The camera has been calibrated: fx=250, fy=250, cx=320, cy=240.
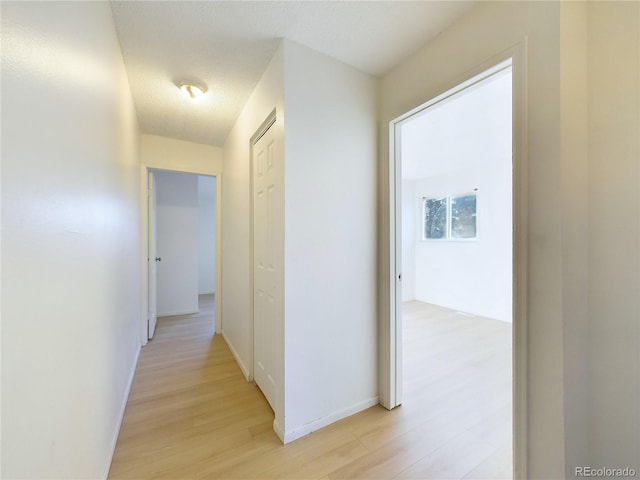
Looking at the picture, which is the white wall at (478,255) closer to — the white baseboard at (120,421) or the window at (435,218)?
the window at (435,218)

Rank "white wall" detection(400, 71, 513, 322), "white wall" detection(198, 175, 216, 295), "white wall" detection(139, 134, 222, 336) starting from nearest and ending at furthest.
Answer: "white wall" detection(400, 71, 513, 322) < "white wall" detection(139, 134, 222, 336) < "white wall" detection(198, 175, 216, 295)

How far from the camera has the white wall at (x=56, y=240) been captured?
56 centimetres

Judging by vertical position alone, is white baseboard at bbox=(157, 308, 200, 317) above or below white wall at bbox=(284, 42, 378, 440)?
below

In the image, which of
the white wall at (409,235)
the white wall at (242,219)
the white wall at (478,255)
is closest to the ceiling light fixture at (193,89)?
the white wall at (242,219)

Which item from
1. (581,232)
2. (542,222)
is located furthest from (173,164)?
(581,232)

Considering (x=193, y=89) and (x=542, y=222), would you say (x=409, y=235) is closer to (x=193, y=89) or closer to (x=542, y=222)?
(x=542, y=222)

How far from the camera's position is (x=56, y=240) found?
30.1 inches

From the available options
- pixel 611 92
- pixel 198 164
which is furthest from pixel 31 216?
pixel 198 164

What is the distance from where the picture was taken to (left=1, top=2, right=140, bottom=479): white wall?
1.85 ft

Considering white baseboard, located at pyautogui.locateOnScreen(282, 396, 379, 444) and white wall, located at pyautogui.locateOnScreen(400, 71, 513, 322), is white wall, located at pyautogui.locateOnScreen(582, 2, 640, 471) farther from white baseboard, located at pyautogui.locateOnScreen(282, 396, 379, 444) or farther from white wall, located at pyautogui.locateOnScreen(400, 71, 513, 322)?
white baseboard, located at pyautogui.locateOnScreen(282, 396, 379, 444)

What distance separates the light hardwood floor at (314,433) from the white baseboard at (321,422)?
0.11 feet

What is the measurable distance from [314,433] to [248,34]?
2.52m

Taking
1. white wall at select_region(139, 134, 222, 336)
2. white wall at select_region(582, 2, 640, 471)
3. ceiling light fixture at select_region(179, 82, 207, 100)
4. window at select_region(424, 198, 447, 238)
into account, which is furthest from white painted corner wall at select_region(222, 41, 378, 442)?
window at select_region(424, 198, 447, 238)

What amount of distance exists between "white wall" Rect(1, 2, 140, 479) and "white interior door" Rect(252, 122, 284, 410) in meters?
0.90
